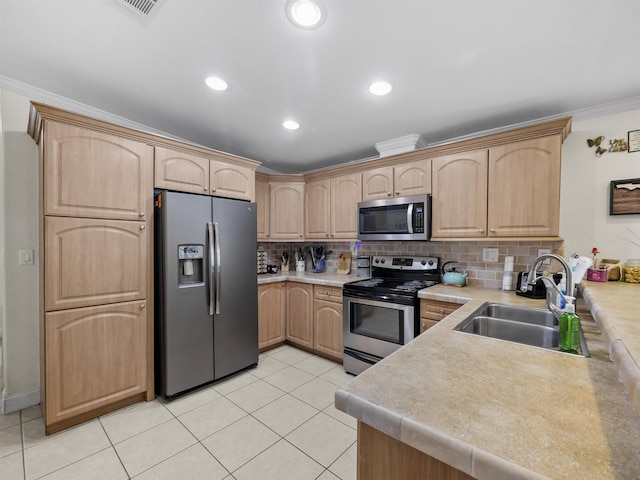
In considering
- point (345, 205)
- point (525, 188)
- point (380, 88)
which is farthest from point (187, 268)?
point (525, 188)

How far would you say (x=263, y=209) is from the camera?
3627mm

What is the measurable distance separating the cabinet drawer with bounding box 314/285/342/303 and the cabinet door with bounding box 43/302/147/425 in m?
1.63

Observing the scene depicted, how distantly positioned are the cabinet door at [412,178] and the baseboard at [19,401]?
352 cm

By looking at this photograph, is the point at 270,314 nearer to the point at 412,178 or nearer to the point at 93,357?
the point at 93,357

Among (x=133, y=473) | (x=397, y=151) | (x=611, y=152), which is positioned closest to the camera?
(x=133, y=473)

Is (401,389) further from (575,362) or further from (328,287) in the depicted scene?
(328,287)

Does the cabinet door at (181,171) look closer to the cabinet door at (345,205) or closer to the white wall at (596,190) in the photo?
the cabinet door at (345,205)

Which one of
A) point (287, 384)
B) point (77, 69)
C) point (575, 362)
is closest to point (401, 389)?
point (575, 362)

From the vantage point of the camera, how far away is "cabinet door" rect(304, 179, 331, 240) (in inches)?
136

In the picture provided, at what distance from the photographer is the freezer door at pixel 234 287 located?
249 centimetres

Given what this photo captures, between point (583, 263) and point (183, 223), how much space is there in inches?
113

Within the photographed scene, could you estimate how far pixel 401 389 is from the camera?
0.81m

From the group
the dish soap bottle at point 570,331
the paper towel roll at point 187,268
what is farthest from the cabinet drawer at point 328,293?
the dish soap bottle at point 570,331

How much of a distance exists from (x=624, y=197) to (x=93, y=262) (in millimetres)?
3923
